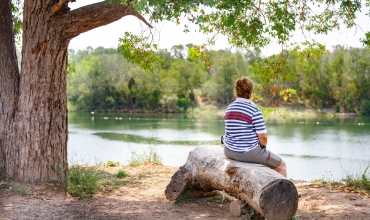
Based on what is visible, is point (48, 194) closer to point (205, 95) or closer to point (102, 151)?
point (102, 151)

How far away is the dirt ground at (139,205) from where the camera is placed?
18.5 ft

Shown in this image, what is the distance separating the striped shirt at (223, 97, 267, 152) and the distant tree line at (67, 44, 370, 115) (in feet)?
168

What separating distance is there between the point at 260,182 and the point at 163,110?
57.5 metres

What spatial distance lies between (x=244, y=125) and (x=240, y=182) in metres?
0.68

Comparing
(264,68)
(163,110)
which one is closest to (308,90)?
(163,110)

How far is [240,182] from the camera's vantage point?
5.21 m

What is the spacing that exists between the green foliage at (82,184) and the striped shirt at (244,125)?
8.38 ft

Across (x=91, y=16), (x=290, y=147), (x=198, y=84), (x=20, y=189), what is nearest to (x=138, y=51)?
(x=91, y=16)

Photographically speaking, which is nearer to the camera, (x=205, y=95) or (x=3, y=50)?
(x=3, y=50)

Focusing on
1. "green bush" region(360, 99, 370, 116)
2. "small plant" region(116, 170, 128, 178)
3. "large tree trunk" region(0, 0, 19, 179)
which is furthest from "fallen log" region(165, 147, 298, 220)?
"green bush" region(360, 99, 370, 116)

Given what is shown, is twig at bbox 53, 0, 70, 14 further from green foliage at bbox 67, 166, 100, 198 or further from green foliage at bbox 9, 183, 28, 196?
green foliage at bbox 9, 183, 28, 196

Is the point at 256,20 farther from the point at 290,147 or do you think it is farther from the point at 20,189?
the point at 290,147

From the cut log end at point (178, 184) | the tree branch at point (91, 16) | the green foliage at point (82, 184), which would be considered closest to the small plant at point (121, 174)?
the green foliage at point (82, 184)

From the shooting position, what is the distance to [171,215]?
5.69m
